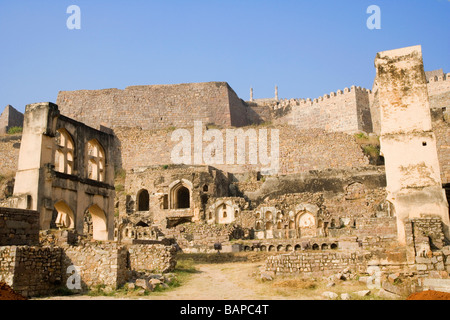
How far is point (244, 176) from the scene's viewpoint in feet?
106

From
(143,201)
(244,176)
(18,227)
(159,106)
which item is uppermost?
(159,106)

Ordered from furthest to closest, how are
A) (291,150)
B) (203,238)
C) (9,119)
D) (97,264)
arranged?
(9,119) → (291,150) → (203,238) → (97,264)

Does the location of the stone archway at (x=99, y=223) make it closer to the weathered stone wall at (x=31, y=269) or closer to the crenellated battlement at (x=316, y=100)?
the weathered stone wall at (x=31, y=269)

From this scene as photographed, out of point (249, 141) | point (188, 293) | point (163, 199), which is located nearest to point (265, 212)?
point (163, 199)

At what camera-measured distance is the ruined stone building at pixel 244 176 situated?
40.9ft

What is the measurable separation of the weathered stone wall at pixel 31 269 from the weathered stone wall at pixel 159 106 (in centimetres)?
2907

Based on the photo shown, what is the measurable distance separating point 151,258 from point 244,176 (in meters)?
18.6

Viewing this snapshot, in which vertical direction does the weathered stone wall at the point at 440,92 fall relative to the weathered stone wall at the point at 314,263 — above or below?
above

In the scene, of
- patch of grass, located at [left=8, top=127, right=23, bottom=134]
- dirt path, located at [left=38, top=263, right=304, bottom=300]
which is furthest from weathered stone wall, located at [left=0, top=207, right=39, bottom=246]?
patch of grass, located at [left=8, top=127, right=23, bottom=134]

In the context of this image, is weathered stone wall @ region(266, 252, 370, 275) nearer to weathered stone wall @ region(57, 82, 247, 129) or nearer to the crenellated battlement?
the crenellated battlement

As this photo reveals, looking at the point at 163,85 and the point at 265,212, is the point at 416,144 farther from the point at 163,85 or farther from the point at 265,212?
the point at 163,85

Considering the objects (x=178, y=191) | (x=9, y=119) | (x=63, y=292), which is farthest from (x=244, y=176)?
(x=9, y=119)

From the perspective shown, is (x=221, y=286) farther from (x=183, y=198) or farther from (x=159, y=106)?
(x=159, y=106)

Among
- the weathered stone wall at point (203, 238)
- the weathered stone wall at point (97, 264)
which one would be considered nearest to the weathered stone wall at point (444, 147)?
the weathered stone wall at point (203, 238)
